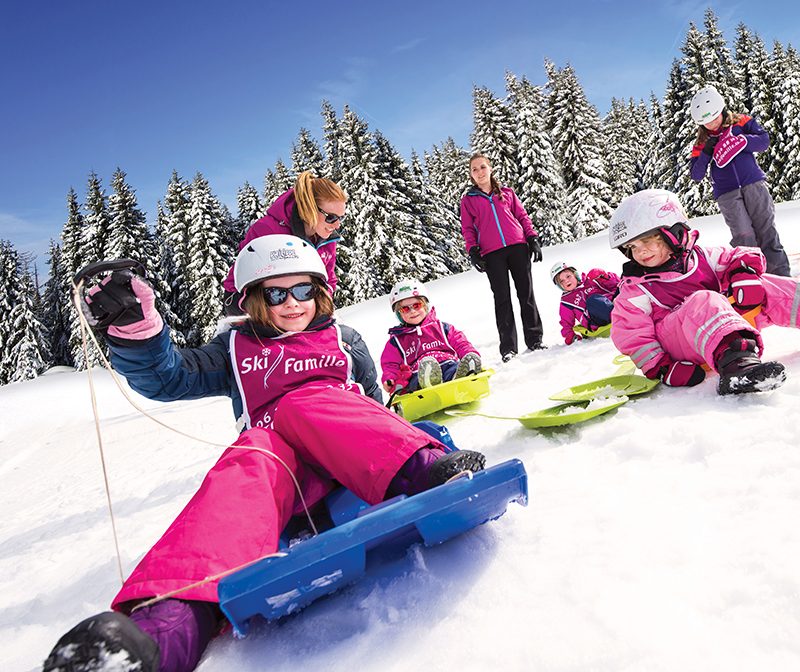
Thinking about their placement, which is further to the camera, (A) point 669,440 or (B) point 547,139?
(B) point 547,139

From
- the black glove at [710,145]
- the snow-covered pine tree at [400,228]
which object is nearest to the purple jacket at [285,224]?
the black glove at [710,145]

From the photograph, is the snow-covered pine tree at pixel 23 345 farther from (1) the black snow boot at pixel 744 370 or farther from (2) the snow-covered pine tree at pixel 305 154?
(1) the black snow boot at pixel 744 370

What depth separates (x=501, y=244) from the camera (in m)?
5.88

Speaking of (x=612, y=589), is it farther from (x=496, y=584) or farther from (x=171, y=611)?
(x=171, y=611)

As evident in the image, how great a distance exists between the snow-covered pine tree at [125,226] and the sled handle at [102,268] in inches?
1043

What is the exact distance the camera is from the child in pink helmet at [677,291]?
2.84 m

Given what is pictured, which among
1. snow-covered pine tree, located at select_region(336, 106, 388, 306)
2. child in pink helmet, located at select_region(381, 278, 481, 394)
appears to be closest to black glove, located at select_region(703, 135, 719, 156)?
child in pink helmet, located at select_region(381, 278, 481, 394)

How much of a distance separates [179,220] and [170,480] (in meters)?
26.6

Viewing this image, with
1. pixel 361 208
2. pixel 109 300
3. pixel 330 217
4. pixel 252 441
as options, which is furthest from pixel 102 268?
pixel 361 208

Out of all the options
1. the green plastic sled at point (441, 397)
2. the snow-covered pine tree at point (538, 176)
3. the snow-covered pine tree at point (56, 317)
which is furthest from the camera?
the snow-covered pine tree at point (56, 317)

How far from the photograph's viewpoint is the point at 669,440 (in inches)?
84.2

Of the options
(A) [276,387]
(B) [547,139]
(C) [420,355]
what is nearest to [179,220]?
(B) [547,139]

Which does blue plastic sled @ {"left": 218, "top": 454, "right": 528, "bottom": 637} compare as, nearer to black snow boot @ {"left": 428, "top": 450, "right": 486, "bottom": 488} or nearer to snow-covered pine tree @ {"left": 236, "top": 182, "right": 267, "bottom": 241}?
black snow boot @ {"left": 428, "top": 450, "right": 486, "bottom": 488}

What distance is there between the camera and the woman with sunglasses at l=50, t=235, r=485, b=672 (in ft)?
4.15
